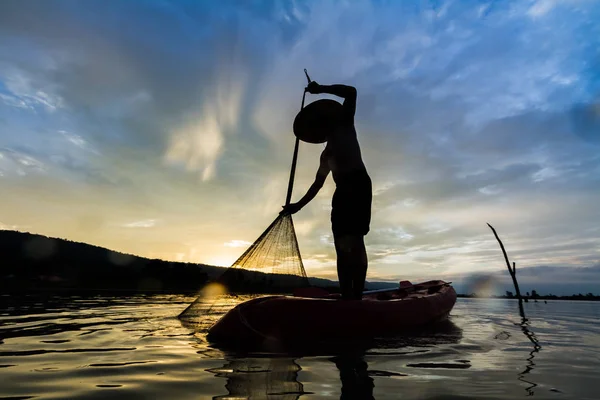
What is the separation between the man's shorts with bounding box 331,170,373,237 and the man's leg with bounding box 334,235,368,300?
182 mm

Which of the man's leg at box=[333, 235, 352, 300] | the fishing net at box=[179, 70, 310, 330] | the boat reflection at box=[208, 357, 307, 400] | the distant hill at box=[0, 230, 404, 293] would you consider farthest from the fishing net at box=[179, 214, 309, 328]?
the distant hill at box=[0, 230, 404, 293]

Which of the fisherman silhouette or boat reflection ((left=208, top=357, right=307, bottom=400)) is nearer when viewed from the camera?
boat reflection ((left=208, top=357, right=307, bottom=400))

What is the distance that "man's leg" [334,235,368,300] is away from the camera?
6.47 m

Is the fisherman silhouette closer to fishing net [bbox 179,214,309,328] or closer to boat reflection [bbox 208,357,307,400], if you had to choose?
fishing net [bbox 179,214,309,328]

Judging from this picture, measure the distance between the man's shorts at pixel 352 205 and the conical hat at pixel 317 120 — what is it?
120 centimetres

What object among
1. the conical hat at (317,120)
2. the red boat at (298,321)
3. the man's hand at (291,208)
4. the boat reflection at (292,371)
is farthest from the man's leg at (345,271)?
the conical hat at (317,120)

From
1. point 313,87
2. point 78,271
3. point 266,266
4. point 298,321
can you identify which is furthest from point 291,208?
point 78,271

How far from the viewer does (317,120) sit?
7336 mm

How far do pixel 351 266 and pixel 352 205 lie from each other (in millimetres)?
1122

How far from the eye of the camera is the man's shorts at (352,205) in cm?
654

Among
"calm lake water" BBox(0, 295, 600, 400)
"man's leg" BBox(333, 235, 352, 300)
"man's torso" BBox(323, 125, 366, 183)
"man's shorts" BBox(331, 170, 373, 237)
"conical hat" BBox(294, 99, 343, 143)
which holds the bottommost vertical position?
"calm lake water" BBox(0, 295, 600, 400)

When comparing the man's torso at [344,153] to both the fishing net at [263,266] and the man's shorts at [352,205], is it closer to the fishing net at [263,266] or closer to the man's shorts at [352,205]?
the man's shorts at [352,205]

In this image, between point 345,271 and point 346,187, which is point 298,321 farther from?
point 346,187

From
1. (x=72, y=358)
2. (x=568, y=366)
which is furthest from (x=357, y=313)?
(x=72, y=358)
